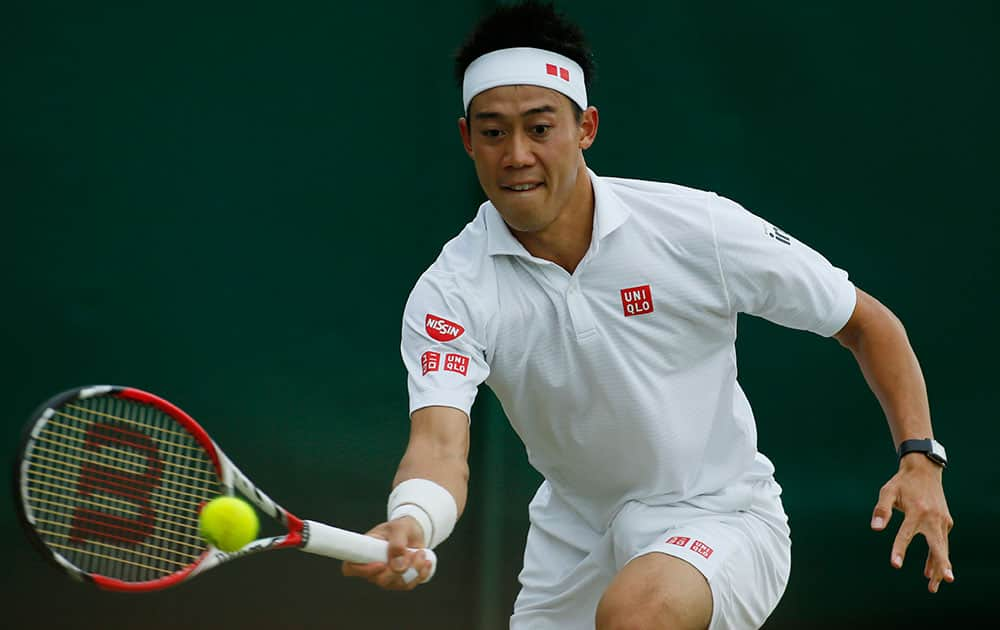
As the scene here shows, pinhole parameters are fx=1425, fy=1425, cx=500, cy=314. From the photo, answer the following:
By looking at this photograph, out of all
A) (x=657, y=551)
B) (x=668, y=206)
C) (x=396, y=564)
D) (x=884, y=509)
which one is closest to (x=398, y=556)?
(x=396, y=564)

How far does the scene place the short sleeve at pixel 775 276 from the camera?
283cm

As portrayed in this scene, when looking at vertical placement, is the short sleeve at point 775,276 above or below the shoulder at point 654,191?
below

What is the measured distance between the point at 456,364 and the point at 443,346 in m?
0.05

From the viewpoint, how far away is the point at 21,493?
2.06 meters

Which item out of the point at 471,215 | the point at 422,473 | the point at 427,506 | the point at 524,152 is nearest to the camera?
the point at 427,506

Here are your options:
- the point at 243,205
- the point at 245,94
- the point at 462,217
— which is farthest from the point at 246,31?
the point at 462,217

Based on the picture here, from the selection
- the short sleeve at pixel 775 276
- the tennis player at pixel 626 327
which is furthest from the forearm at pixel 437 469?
the short sleeve at pixel 775 276

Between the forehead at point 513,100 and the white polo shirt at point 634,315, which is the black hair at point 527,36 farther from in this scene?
the white polo shirt at point 634,315

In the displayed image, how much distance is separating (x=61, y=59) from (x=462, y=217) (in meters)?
1.27

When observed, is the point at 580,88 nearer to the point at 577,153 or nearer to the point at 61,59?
the point at 577,153

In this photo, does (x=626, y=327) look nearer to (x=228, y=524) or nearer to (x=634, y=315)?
(x=634, y=315)

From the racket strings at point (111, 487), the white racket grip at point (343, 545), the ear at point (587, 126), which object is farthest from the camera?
the ear at point (587, 126)

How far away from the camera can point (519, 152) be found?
2.75m

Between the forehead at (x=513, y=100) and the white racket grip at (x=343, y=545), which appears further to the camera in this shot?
the forehead at (x=513, y=100)
